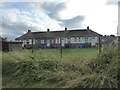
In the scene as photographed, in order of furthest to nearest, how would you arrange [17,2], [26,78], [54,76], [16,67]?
[17,2] → [16,67] → [26,78] → [54,76]

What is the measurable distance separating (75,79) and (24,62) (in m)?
1.98

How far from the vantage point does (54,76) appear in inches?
144

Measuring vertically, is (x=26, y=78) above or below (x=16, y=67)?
below

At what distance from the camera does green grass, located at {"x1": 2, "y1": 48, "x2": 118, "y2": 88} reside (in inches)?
123

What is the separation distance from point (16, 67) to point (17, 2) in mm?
2979

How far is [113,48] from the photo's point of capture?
3.95 meters

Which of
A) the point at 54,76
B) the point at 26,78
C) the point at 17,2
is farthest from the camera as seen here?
the point at 17,2

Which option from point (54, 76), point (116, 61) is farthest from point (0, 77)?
point (116, 61)

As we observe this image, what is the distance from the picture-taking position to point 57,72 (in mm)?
3717

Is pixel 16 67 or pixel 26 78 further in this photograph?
pixel 16 67

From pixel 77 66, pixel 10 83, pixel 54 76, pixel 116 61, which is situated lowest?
pixel 10 83

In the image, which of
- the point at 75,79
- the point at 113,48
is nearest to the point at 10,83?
the point at 75,79

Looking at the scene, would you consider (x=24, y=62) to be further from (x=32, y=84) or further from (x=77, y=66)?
(x=77, y=66)

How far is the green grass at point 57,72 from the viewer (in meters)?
3.13
